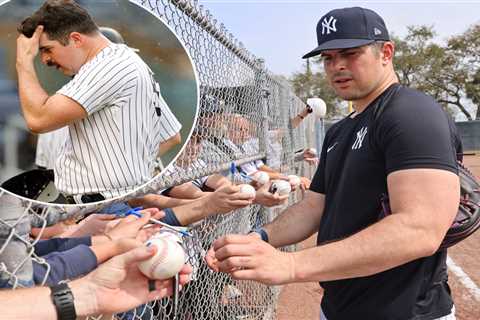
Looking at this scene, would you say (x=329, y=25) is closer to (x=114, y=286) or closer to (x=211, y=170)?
(x=211, y=170)

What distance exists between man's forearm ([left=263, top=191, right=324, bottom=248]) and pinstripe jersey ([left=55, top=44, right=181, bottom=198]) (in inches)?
56.9

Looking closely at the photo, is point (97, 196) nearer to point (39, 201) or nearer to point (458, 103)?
point (39, 201)

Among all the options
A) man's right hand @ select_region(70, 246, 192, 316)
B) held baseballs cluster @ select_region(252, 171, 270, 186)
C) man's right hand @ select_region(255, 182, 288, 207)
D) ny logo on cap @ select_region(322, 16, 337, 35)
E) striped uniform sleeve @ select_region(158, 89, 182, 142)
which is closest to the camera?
man's right hand @ select_region(70, 246, 192, 316)

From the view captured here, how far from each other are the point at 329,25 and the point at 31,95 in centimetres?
173

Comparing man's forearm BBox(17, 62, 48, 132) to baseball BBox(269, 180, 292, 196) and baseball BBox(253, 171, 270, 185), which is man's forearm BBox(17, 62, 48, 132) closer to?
baseball BBox(269, 180, 292, 196)

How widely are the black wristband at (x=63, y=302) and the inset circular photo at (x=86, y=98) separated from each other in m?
0.22

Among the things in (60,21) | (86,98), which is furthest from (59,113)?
(60,21)

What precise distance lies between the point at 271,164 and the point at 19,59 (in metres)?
4.42

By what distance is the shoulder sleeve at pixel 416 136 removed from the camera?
6.42 feet

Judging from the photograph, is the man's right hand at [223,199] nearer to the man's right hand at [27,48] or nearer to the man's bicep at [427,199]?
the man's bicep at [427,199]

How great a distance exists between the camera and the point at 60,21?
3.83 ft

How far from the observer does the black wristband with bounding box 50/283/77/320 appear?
4.10ft

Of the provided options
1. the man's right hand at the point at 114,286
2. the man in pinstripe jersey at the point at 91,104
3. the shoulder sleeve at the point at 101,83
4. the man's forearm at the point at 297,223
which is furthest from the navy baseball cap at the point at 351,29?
the man's right hand at the point at 114,286

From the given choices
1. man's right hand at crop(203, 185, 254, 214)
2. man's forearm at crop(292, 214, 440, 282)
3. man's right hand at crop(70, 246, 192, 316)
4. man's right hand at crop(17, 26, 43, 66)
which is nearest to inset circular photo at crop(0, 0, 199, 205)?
man's right hand at crop(17, 26, 43, 66)
